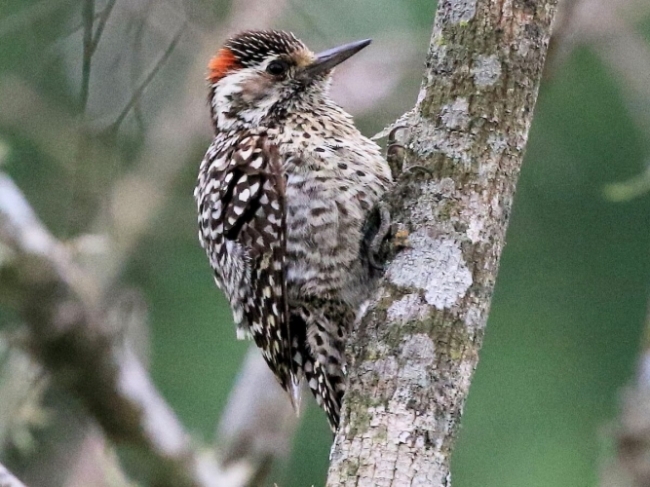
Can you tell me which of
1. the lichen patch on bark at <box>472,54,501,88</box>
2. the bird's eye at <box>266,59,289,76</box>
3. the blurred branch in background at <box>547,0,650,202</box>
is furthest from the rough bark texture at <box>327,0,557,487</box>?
the blurred branch in background at <box>547,0,650,202</box>

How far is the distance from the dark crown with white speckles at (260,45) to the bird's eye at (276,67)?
0.03 meters

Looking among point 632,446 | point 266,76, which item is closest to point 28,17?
point 266,76

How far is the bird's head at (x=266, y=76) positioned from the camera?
4.35m

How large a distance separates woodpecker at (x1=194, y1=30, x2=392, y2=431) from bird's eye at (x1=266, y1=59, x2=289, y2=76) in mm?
87

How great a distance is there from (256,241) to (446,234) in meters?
1.07

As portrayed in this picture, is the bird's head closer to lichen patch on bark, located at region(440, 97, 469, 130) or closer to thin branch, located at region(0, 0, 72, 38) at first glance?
thin branch, located at region(0, 0, 72, 38)

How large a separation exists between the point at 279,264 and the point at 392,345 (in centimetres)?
106

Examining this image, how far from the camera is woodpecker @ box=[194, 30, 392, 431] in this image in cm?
388

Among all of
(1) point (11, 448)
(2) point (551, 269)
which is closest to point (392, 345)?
(1) point (11, 448)

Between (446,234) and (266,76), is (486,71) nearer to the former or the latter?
(446,234)

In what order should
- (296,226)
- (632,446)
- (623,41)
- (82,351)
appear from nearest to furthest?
(632,446) → (82,351) → (296,226) → (623,41)

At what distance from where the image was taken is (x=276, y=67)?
14.6 ft

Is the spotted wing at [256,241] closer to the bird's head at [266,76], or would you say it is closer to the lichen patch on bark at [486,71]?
the bird's head at [266,76]

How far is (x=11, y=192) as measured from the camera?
397 cm
